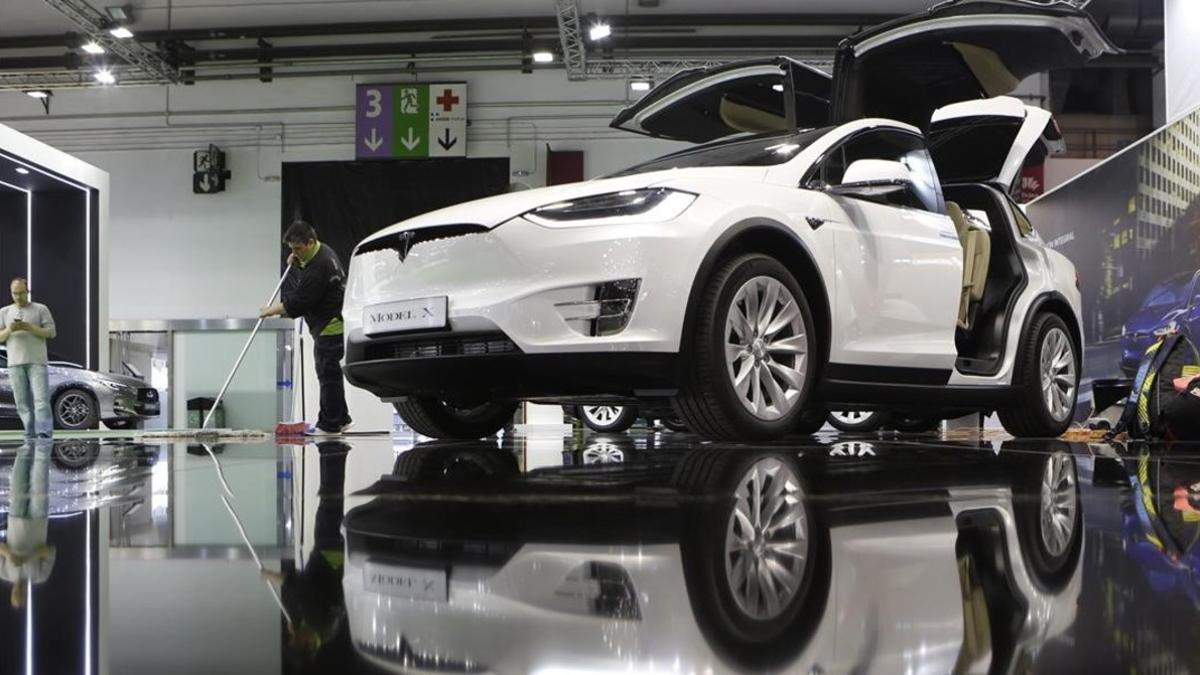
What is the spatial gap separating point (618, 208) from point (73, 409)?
33.4 feet

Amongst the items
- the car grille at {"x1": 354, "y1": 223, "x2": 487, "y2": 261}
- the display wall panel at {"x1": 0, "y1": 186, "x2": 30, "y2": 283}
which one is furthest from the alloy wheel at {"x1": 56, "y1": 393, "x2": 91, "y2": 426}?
the car grille at {"x1": 354, "y1": 223, "x2": 487, "y2": 261}

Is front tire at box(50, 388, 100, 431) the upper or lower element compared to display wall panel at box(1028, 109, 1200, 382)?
lower

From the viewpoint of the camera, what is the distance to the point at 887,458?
108 inches

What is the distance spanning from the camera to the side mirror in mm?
3453

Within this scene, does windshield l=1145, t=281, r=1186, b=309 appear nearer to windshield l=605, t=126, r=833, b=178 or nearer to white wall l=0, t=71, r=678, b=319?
windshield l=605, t=126, r=833, b=178

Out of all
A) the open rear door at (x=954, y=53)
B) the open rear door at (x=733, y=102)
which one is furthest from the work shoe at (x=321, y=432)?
the open rear door at (x=954, y=53)

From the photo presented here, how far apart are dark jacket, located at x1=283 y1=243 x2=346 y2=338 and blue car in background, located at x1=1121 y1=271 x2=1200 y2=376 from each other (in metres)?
4.99

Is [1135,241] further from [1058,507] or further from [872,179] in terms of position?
[1058,507]

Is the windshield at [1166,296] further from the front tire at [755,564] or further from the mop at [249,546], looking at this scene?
the mop at [249,546]

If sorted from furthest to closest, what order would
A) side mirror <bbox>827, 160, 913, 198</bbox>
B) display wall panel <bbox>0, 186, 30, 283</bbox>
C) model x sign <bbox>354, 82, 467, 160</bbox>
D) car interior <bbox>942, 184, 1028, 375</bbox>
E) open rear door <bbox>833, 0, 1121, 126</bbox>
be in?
model x sign <bbox>354, 82, 467, 160</bbox>
display wall panel <bbox>0, 186, 30, 283</bbox>
car interior <bbox>942, 184, 1028, 375</bbox>
open rear door <bbox>833, 0, 1121, 126</bbox>
side mirror <bbox>827, 160, 913, 198</bbox>

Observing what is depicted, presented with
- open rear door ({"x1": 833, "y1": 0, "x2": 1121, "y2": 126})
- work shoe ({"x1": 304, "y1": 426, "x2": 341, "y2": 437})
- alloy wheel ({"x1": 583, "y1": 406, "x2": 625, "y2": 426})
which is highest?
open rear door ({"x1": 833, "y1": 0, "x2": 1121, "y2": 126})

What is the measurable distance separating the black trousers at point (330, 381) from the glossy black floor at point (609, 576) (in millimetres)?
4460

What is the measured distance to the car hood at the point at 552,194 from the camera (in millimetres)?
3105

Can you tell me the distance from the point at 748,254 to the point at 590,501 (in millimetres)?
1760
